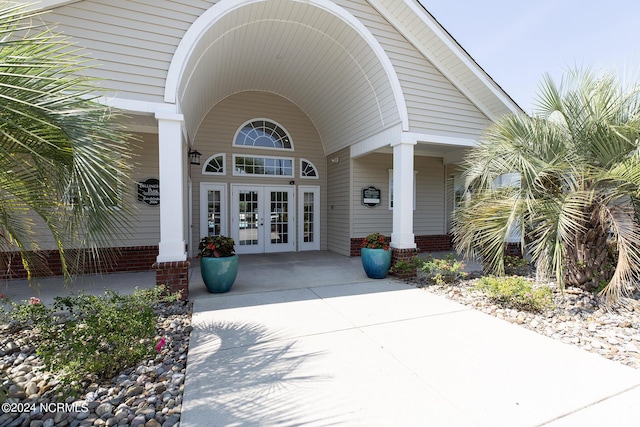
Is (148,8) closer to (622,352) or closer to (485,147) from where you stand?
(485,147)

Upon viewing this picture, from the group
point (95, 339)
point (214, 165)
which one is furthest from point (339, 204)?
point (95, 339)

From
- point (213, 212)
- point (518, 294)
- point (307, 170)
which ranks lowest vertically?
point (518, 294)

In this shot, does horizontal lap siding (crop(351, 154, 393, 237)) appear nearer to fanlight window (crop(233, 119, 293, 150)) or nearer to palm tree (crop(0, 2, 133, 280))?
fanlight window (crop(233, 119, 293, 150))

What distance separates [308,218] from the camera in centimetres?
949

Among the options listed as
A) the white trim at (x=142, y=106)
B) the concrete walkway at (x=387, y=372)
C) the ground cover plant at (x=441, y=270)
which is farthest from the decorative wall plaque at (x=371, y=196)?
the white trim at (x=142, y=106)

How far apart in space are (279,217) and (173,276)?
15.9 ft

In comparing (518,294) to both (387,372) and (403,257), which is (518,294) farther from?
(387,372)

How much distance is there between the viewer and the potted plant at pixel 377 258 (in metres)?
5.78

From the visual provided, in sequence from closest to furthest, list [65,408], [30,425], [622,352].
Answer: [30,425] → [65,408] → [622,352]

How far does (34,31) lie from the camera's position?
4.05 m

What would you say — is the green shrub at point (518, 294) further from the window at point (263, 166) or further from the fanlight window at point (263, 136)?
the fanlight window at point (263, 136)

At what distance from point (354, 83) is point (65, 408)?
6.83 meters

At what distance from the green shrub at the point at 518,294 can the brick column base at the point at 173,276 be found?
14.6 ft

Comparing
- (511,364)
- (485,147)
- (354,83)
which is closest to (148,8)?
(354,83)
